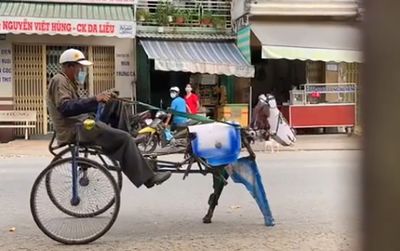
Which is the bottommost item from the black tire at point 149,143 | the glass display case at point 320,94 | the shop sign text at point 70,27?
the black tire at point 149,143

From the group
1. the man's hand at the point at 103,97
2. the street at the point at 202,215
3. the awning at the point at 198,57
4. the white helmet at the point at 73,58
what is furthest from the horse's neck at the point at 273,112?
the man's hand at the point at 103,97

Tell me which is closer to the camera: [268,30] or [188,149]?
[188,149]

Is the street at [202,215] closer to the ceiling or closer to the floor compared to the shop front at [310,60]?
closer to the floor

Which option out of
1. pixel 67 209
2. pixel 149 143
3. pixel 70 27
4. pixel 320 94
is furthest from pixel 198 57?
pixel 67 209

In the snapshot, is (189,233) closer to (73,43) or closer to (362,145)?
(362,145)

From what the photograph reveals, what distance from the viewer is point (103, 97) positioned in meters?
5.79

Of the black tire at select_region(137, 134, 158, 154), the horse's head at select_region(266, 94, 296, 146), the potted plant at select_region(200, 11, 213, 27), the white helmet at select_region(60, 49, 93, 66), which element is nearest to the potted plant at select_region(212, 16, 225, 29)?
the potted plant at select_region(200, 11, 213, 27)

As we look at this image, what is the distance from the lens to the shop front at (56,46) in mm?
17531

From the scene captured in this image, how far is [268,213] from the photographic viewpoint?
657 centimetres

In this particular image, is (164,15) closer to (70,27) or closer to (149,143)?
(70,27)

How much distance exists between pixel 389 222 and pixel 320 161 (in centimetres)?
1241

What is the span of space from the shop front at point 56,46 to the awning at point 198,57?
1.00 meters

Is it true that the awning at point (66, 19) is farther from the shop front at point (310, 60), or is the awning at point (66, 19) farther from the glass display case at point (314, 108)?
the glass display case at point (314, 108)

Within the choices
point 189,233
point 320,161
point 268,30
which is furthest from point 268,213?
point 268,30
